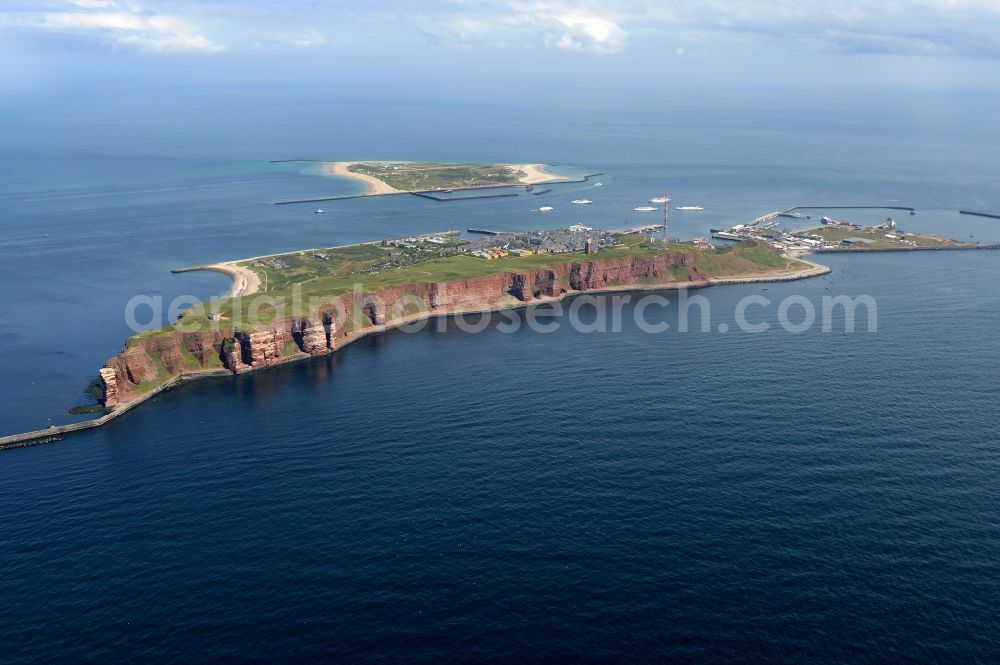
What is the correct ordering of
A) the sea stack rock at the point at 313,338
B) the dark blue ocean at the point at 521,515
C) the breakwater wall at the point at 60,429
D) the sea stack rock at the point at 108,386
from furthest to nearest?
1. the sea stack rock at the point at 313,338
2. the sea stack rock at the point at 108,386
3. the breakwater wall at the point at 60,429
4. the dark blue ocean at the point at 521,515

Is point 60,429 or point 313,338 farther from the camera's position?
point 313,338

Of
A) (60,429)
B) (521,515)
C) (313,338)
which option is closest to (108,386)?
(60,429)

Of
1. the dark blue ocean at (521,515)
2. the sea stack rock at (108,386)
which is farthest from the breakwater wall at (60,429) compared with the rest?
the dark blue ocean at (521,515)

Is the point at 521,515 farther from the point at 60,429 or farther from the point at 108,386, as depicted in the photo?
the point at 108,386

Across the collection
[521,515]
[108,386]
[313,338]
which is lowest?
[521,515]

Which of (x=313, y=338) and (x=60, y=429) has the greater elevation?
(x=313, y=338)

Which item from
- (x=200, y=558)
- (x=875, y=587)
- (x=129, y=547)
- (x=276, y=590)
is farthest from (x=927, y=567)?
(x=129, y=547)

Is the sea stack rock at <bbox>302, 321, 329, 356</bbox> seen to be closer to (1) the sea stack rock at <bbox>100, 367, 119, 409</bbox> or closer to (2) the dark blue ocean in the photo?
(2) the dark blue ocean

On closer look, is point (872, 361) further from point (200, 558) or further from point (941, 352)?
point (200, 558)

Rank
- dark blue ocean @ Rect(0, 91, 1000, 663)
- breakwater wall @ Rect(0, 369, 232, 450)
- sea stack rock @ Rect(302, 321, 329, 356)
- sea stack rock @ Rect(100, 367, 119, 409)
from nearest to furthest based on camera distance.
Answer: dark blue ocean @ Rect(0, 91, 1000, 663) < breakwater wall @ Rect(0, 369, 232, 450) < sea stack rock @ Rect(100, 367, 119, 409) < sea stack rock @ Rect(302, 321, 329, 356)

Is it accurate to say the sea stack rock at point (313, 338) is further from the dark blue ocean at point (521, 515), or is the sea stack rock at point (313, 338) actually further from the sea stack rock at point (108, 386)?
the sea stack rock at point (108, 386)

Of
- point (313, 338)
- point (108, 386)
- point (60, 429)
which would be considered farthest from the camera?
point (313, 338)

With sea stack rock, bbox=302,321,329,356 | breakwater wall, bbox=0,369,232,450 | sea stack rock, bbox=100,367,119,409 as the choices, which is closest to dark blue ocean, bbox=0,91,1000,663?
breakwater wall, bbox=0,369,232,450
